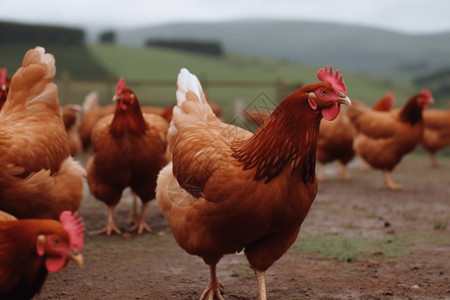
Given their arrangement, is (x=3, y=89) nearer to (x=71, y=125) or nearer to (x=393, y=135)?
(x=71, y=125)

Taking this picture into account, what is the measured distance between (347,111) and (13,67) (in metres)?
15.6

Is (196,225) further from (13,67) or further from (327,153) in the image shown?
(13,67)

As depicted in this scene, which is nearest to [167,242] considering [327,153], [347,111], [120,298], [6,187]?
[120,298]

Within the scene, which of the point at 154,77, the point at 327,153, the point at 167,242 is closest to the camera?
the point at 167,242

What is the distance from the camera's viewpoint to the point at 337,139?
885 centimetres

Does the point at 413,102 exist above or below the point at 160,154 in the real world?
above

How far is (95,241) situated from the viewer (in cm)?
516

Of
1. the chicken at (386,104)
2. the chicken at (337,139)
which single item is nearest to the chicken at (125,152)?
the chicken at (337,139)

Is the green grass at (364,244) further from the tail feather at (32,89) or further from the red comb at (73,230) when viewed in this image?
the red comb at (73,230)

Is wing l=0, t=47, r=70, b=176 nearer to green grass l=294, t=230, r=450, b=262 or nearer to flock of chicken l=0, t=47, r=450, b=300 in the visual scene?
flock of chicken l=0, t=47, r=450, b=300

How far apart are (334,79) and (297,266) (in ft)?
6.60

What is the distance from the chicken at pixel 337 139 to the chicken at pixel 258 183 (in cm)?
586

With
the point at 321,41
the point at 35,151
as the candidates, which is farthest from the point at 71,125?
the point at 321,41

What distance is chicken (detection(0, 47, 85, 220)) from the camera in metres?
3.48
